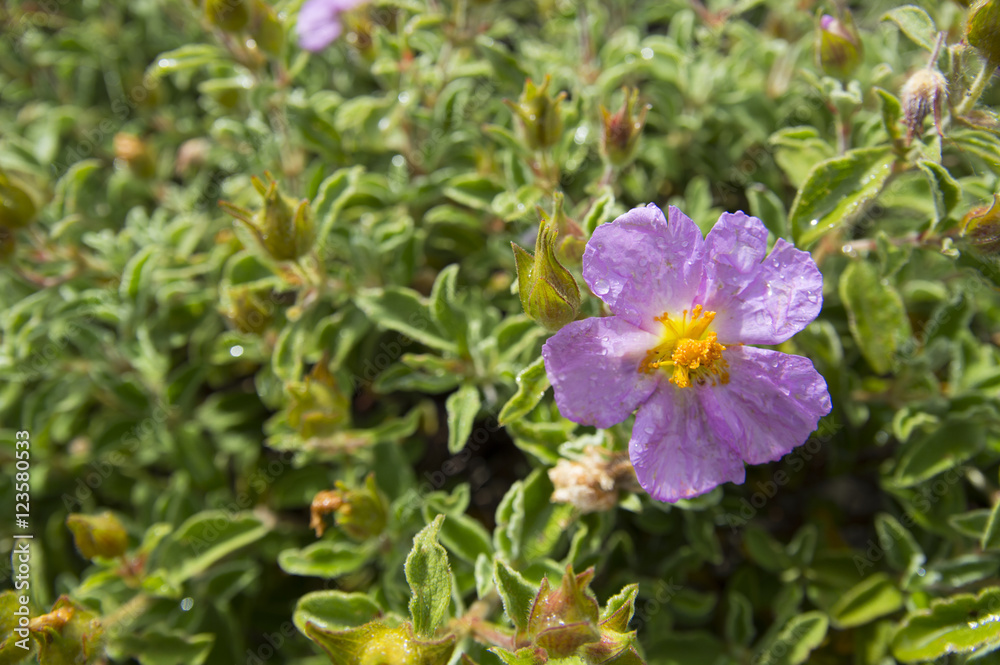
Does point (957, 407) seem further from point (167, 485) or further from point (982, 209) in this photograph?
point (167, 485)

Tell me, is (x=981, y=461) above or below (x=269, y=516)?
above

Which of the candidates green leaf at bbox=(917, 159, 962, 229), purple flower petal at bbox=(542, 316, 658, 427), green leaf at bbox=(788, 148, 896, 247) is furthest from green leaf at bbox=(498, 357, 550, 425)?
→ green leaf at bbox=(917, 159, 962, 229)

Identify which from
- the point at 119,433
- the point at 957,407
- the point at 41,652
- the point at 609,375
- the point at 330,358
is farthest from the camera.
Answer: the point at 119,433

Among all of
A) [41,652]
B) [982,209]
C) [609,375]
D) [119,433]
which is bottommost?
[119,433]

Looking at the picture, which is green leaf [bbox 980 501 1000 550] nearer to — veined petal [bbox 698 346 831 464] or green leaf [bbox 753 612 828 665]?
green leaf [bbox 753 612 828 665]

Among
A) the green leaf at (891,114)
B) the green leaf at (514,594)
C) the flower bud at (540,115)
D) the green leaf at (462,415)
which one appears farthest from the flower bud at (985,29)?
the green leaf at (514,594)

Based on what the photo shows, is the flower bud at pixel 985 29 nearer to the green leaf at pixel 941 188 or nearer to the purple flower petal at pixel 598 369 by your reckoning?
the green leaf at pixel 941 188

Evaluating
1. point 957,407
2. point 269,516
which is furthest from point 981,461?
point 269,516
